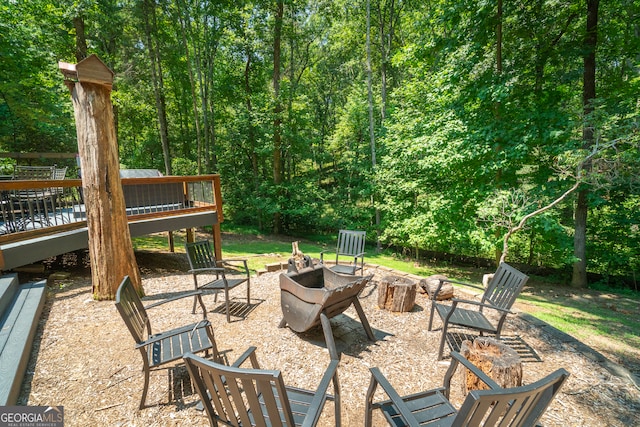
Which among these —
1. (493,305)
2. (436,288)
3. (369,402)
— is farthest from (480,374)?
(436,288)

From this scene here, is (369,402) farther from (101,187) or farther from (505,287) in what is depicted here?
(101,187)

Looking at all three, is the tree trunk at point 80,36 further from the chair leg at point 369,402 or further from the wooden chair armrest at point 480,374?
the wooden chair armrest at point 480,374

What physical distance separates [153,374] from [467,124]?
931 centimetres

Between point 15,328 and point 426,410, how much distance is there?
14.8 feet

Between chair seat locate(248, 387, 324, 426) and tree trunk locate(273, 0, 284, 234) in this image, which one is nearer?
chair seat locate(248, 387, 324, 426)

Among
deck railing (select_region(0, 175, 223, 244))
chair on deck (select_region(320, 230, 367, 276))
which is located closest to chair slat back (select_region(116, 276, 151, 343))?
deck railing (select_region(0, 175, 223, 244))

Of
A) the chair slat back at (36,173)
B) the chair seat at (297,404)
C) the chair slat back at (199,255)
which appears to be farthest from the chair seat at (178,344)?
the chair slat back at (36,173)

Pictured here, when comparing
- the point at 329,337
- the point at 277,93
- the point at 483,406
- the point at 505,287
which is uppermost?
the point at 277,93

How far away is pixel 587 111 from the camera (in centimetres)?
727

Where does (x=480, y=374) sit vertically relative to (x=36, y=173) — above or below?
below

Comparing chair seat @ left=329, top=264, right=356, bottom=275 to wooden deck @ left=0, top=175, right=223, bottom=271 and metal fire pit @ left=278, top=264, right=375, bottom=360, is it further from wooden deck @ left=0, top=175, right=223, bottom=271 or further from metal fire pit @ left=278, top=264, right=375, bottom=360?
wooden deck @ left=0, top=175, right=223, bottom=271

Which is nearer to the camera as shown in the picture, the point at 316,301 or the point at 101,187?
the point at 316,301

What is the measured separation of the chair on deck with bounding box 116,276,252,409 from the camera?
2414 mm

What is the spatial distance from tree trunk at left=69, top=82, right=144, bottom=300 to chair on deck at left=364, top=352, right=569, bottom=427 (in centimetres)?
457
